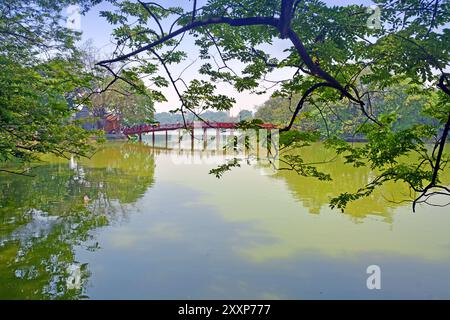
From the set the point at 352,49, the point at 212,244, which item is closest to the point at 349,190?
the point at 212,244

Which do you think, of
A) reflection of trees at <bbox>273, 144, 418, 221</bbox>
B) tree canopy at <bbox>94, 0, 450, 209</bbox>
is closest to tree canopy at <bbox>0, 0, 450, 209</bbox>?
tree canopy at <bbox>94, 0, 450, 209</bbox>

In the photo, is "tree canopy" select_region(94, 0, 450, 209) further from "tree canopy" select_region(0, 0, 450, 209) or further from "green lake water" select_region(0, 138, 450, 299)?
"green lake water" select_region(0, 138, 450, 299)

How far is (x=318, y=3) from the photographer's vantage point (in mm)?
3492

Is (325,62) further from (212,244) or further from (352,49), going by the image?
(212,244)


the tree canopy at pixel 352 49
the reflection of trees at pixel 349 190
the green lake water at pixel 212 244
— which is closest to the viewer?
the tree canopy at pixel 352 49

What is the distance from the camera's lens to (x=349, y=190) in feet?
35.7

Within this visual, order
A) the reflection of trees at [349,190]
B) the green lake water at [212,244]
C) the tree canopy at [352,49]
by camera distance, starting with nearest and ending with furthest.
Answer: the tree canopy at [352,49], the green lake water at [212,244], the reflection of trees at [349,190]

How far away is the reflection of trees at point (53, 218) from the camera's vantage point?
461 cm

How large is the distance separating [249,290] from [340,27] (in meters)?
3.16

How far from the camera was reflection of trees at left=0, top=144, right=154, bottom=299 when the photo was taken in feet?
15.1

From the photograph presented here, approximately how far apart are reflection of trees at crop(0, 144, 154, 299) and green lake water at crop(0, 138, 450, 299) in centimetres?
3

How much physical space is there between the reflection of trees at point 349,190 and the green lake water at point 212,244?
6 cm

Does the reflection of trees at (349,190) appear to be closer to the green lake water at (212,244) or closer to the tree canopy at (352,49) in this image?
the green lake water at (212,244)

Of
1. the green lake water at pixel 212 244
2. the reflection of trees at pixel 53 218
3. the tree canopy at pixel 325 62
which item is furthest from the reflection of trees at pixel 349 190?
the reflection of trees at pixel 53 218
